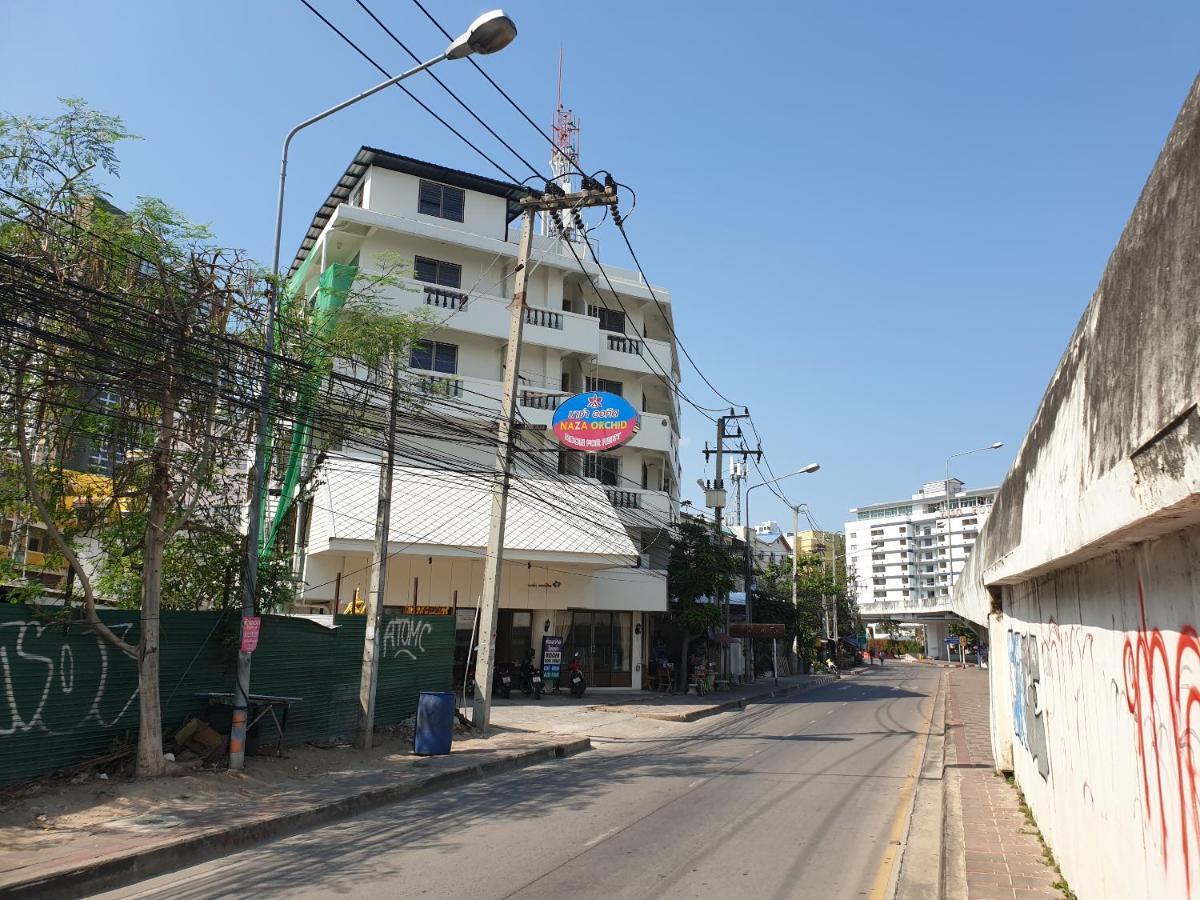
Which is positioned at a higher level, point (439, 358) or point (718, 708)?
point (439, 358)

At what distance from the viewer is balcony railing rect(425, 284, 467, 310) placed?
2914 centimetres

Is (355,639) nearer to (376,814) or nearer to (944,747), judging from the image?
(376,814)

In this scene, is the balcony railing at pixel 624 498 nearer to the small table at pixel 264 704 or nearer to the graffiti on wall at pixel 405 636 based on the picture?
the graffiti on wall at pixel 405 636

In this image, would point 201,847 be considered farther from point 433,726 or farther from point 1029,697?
point 1029,697

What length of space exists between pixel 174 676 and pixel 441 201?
23592 mm

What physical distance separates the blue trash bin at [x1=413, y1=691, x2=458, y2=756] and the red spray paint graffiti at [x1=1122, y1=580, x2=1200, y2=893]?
11882 millimetres

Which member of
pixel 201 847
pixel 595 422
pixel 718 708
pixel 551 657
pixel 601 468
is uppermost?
pixel 601 468

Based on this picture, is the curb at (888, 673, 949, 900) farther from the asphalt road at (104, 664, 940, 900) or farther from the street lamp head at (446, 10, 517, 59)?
the street lamp head at (446, 10, 517, 59)

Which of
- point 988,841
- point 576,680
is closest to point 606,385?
point 576,680

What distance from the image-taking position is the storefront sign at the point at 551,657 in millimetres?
27234

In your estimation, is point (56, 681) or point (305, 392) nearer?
point (56, 681)

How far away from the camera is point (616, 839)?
29.8 ft

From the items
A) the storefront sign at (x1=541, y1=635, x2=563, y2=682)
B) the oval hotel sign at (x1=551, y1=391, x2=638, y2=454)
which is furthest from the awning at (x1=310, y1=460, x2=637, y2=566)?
the storefront sign at (x1=541, y1=635, x2=563, y2=682)

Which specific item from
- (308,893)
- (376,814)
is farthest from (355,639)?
(308,893)
